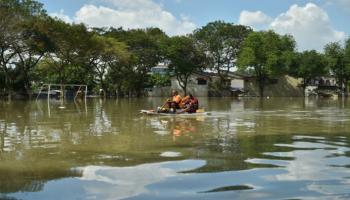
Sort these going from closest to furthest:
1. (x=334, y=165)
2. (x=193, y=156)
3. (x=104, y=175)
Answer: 1. (x=104, y=175)
2. (x=334, y=165)
3. (x=193, y=156)

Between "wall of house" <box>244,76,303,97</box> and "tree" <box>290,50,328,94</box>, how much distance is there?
216 inches

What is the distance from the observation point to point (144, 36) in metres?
78.8

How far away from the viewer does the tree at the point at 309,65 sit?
85.1 meters

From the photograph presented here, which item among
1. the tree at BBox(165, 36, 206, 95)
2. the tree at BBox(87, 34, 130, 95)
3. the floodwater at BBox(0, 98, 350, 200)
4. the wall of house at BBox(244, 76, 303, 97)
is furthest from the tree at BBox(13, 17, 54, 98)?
the wall of house at BBox(244, 76, 303, 97)

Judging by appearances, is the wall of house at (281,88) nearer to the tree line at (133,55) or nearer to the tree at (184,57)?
the tree line at (133,55)

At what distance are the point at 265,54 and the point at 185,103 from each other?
58.0 m

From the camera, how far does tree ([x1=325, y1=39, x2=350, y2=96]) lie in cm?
8512

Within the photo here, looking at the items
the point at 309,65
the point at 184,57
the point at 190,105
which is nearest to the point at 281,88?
the point at 309,65

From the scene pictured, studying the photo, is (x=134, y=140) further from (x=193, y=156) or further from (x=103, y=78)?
(x=103, y=78)

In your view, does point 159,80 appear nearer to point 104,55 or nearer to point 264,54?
point 264,54

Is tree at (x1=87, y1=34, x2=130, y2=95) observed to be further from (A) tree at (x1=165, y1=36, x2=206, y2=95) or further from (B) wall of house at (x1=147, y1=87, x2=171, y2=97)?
(B) wall of house at (x1=147, y1=87, x2=171, y2=97)

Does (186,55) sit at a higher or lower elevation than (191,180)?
higher

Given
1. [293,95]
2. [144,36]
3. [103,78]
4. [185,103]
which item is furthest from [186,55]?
[185,103]

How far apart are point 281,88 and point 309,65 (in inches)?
348
